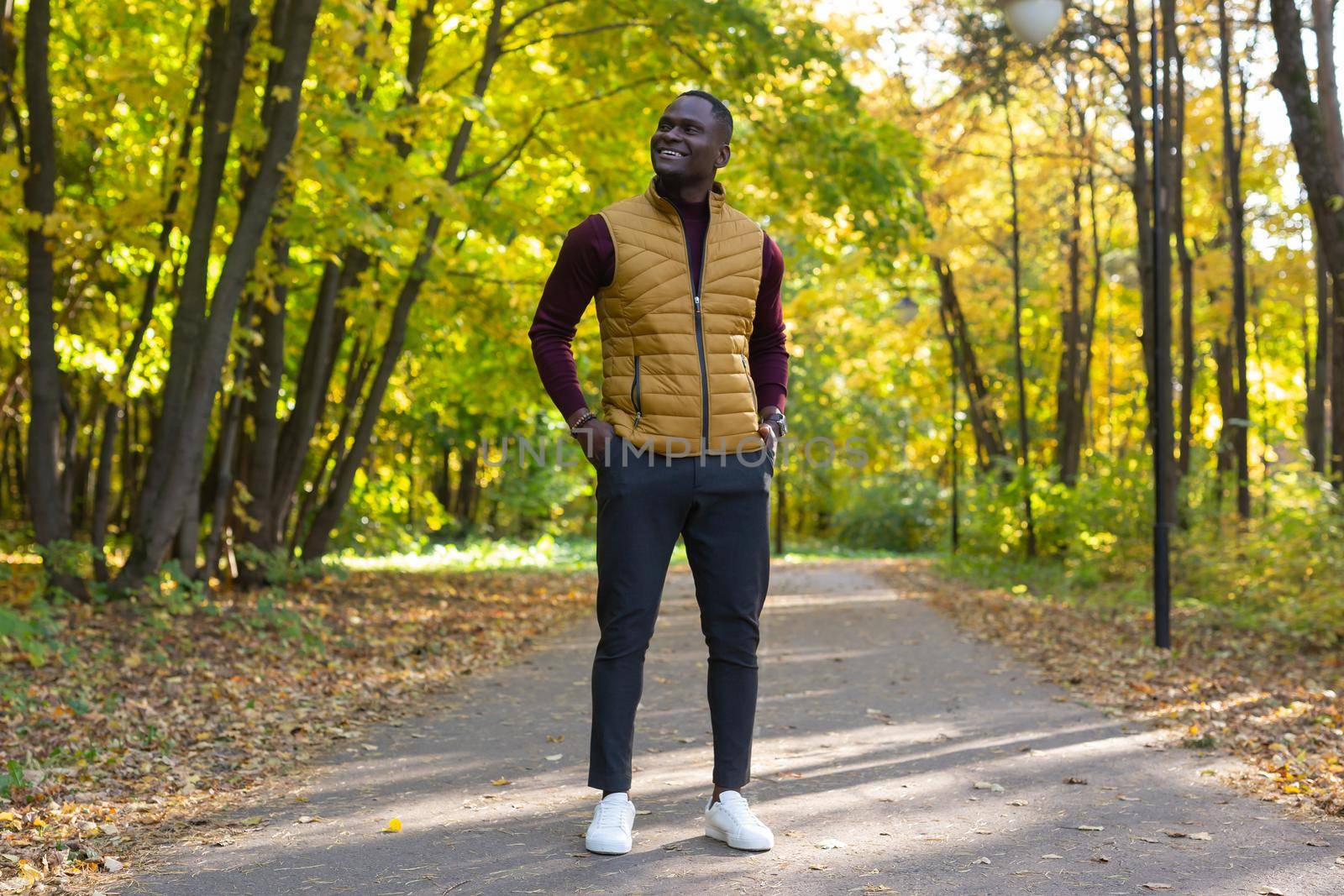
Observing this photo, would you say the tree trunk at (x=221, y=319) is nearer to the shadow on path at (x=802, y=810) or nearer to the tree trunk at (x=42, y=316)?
the tree trunk at (x=42, y=316)

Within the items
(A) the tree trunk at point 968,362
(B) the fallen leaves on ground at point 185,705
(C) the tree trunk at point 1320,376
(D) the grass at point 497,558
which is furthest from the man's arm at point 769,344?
(A) the tree trunk at point 968,362

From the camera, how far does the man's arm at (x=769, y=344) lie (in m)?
4.28

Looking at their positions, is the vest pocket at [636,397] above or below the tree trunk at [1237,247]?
below

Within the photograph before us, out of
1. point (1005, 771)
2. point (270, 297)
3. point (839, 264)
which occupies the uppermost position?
point (839, 264)

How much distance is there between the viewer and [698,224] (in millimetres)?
4117

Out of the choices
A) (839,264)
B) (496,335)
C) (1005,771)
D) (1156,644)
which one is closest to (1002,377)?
(839,264)

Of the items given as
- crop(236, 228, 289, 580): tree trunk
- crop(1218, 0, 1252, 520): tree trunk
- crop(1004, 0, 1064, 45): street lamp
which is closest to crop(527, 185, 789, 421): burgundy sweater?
crop(1004, 0, 1064, 45): street lamp


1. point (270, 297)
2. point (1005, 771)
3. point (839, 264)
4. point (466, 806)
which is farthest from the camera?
point (839, 264)

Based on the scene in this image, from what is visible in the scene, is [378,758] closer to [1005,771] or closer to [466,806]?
[466,806]

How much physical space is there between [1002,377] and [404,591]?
23.6m

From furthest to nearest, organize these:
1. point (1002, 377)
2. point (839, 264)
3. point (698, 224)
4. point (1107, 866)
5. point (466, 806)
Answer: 1. point (1002, 377)
2. point (839, 264)
3. point (466, 806)
4. point (698, 224)
5. point (1107, 866)

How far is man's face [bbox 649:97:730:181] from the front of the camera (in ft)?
13.0

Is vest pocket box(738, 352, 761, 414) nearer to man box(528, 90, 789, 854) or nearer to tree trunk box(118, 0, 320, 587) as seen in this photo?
man box(528, 90, 789, 854)

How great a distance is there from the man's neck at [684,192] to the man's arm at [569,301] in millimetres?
211
